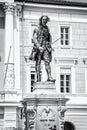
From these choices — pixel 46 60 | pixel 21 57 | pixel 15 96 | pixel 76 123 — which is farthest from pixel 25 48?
pixel 46 60

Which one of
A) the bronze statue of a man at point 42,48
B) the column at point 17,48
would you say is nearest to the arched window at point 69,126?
the column at point 17,48

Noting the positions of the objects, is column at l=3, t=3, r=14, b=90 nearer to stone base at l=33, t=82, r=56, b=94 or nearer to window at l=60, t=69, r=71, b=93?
window at l=60, t=69, r=71, b=93

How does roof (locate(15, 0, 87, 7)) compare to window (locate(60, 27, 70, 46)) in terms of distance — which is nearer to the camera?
roof (locate(15, 0, 87, 7))

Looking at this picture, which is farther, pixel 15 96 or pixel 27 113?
pixel 15 96

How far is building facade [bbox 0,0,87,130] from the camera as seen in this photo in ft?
127

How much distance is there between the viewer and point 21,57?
1576 inches

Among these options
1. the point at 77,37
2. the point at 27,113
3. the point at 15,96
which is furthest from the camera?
the point at 77,37

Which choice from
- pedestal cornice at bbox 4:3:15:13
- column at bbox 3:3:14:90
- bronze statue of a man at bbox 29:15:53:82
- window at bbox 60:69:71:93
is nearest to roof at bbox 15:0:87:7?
pedestal cornice at bbox 4:3:15:13

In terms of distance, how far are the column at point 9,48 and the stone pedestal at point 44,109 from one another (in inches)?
762

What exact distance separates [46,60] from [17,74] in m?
19.8

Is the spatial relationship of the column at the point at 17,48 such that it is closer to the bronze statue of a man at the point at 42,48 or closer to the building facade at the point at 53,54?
the building facade at the point at 53,54

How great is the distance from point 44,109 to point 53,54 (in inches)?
852

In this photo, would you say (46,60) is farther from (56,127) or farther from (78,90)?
(78,90)

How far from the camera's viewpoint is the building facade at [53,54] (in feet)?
127
